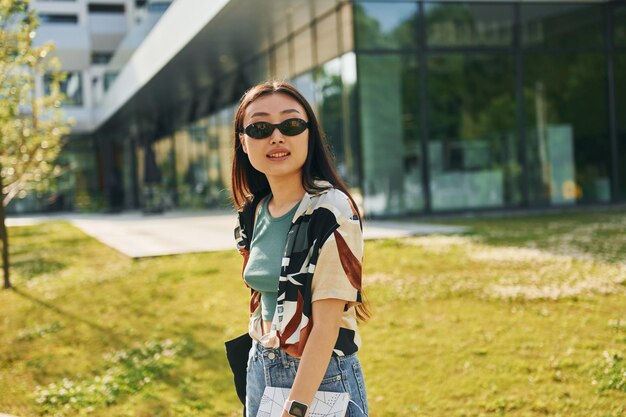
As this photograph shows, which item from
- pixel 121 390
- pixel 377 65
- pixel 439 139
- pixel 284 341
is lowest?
pixel 121 390

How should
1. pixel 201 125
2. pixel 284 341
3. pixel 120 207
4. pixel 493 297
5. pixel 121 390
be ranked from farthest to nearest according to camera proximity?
pixel 120 207 → pixel 201 125 → pixel 493 297 → pixel 121 390 → pixel 284 341

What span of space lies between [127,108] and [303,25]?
52.0 ft

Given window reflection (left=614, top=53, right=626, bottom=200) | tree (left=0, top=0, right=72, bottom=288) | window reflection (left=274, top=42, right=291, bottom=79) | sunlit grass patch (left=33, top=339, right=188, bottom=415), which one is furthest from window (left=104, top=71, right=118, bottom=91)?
sunlit grass patch (left=33, top=339, right=188, bottom=415)

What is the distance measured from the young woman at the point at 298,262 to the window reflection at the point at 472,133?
15.7m

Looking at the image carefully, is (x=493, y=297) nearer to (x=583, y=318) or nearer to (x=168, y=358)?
(x=583, y=318)

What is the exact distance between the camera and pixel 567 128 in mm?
18750

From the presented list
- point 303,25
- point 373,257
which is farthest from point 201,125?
point 373,257

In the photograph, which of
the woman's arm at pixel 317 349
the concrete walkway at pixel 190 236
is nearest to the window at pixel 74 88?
the concrete walkway at pixel 190 236

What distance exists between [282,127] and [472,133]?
1631 cm

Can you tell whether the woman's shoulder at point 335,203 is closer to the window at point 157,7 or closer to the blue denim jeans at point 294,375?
the blue denim jeans at point 294,375

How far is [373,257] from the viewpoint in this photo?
34.4 ft

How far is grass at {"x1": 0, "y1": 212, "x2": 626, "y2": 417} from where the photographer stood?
4.73 meters

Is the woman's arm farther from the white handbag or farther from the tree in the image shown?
the tree

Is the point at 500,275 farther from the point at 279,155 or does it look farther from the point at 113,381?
the point at 279,155
